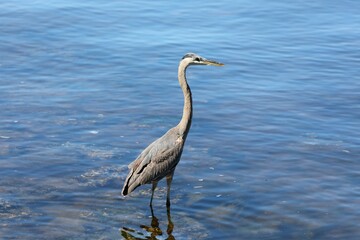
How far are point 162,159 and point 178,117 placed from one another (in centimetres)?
430

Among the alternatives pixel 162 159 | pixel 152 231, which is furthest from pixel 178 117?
pixel 152 231

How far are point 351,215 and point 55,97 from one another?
7.78 m

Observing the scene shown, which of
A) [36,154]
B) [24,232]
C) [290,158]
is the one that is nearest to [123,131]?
[36,154]

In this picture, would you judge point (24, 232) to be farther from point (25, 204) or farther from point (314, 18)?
point (314, 18)

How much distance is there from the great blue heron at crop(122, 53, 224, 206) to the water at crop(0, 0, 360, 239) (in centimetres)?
53

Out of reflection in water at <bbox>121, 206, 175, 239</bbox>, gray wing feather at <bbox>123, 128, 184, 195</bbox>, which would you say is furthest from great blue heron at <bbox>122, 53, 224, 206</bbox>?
reflection in water at <bbox>121, 206, 175, 239</bbox>

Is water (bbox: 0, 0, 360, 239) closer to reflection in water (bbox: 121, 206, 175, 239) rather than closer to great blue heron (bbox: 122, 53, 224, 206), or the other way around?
reflection in water (bbox: 121, 206, 175, 239)

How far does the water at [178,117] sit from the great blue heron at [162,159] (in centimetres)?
53

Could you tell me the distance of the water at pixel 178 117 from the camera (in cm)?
1277

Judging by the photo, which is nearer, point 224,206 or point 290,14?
point 224,206

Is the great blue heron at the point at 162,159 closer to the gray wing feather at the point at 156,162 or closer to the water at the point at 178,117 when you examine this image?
the gray wing feather at the point at 156,162

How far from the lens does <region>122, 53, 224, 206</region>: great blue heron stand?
502 inches

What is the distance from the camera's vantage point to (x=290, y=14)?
2480 centimetres

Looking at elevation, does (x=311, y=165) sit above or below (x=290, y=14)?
below
